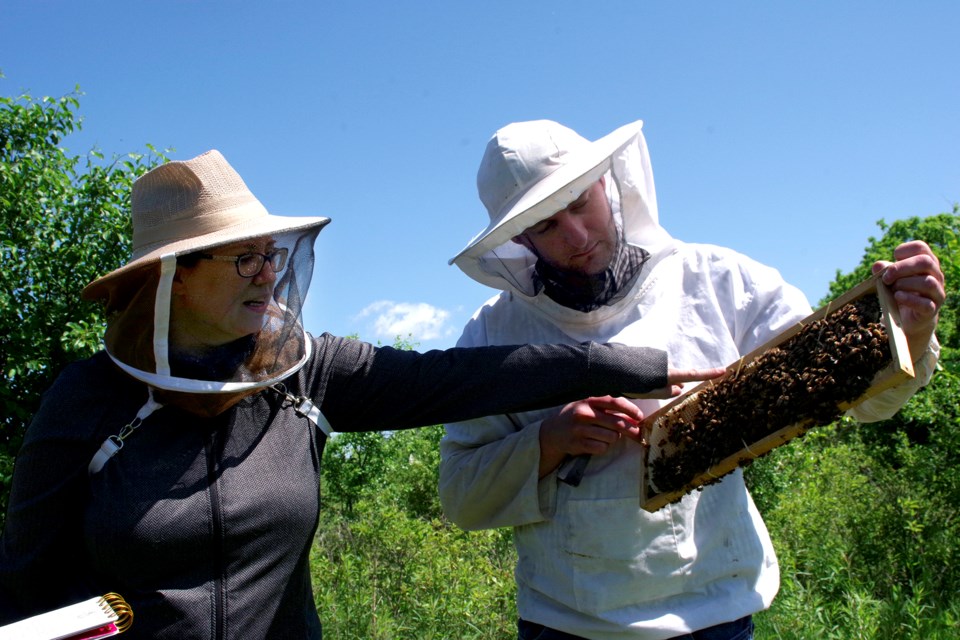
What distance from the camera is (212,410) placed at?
2242 millimetres

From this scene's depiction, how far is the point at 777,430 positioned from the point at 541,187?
1.00 meters

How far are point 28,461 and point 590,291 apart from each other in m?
1.66

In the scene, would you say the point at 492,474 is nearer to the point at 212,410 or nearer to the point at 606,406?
the point at 606,406

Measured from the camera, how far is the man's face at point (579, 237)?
2.58m

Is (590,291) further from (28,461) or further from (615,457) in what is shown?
(28,461)

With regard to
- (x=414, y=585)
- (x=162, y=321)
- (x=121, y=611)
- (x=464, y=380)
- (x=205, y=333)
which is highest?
(x=162, y=321)

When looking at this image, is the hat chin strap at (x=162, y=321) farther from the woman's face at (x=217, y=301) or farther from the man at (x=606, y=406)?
the man at (x=606, y=406)

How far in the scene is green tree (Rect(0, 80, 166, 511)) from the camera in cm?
641

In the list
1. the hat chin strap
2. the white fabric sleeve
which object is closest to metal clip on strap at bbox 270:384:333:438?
the hat chin strap

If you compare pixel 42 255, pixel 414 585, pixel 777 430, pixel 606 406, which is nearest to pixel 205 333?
pixel 606 406

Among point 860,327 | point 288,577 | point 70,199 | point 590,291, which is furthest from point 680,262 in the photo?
point 70,199

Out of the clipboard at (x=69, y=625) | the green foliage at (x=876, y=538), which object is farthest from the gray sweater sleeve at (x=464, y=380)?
the green foliage at (x=876, y=538)

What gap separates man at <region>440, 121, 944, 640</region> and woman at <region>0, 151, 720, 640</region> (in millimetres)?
186

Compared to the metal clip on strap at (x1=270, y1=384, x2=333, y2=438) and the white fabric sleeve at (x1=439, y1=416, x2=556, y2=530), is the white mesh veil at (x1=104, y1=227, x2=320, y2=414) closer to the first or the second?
the metal clip on strap at (x1=270, y1=384, x2=333, y2=438)
